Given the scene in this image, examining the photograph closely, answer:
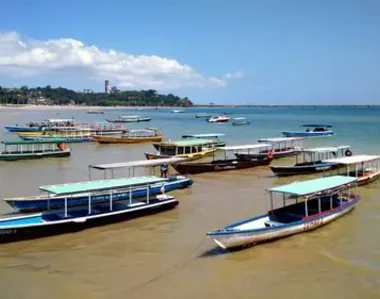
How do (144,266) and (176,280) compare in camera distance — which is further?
(144,266)

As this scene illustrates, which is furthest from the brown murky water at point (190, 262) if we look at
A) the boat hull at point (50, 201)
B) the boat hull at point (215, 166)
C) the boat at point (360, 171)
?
the boat hull at point (215, 166)

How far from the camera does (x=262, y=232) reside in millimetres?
14953

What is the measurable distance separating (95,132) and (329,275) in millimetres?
50267

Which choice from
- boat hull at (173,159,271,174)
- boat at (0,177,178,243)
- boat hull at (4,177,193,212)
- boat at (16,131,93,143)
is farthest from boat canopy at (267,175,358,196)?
boat at (16,131,93,143)

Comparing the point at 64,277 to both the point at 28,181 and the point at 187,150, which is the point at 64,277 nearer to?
the point at 28,181

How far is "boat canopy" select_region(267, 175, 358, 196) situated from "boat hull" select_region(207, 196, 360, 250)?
3.02 feet

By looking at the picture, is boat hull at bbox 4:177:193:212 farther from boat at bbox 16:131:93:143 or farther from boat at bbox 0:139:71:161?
boat at bbox 16:131:93:143

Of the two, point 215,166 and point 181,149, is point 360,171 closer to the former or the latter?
point 215,166

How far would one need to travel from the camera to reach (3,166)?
34.0 metres

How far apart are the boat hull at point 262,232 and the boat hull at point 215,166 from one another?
13208mm

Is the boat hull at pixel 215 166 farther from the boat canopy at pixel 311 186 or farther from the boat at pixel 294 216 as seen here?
the boat canopy at pixel 311 186

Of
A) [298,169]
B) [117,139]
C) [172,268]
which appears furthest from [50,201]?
[117,139]

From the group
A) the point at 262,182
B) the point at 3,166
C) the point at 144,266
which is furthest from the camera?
the point at 3,166

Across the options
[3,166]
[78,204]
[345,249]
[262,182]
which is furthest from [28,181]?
[345,249]
